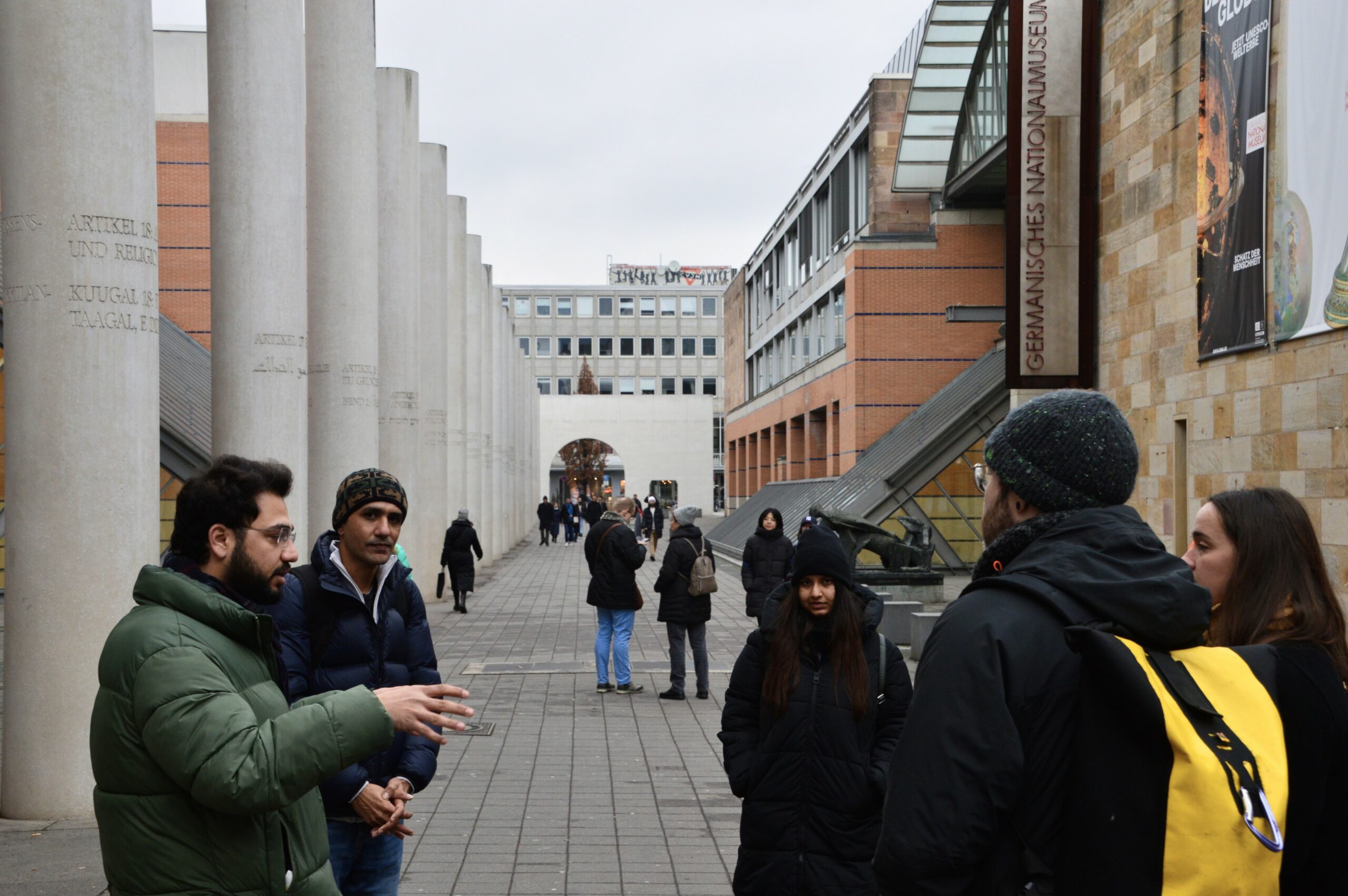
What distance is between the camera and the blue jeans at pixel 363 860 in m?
4.11

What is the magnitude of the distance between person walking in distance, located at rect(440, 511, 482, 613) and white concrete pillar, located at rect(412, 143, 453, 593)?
1881mm

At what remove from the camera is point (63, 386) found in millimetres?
7637

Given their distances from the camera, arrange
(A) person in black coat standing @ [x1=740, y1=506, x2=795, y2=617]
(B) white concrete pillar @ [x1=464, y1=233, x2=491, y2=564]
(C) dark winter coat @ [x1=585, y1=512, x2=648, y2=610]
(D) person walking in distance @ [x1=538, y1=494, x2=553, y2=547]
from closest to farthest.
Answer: (C) dark winter coat @ [x1=585, y1=512, x2=648, y2=610] < (A) person in black coat standing @ [x1=740, y1=506, x2=795, y2=617] < (B) white concrete pillar @ [x1=464, y1=233, x2=491, y2=564] < (D) person walking in distance @ [x1=538, y1=494, x2=553, y2=547]

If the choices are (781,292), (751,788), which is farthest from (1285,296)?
(781,292)

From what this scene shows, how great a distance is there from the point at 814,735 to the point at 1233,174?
38.2 feet

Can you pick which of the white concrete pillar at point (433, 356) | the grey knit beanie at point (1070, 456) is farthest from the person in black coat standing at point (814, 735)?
the white concrete pillar at point (433, 356)

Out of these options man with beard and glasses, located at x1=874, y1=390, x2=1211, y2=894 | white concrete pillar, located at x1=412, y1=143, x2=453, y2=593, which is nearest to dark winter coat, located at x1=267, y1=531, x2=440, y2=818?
man with beard and glasses, located at x1=874, y1=390, x2=1211, y2=894

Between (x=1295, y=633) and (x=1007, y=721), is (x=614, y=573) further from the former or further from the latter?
(x=1007, y=721)

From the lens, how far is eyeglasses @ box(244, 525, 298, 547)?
3129mm

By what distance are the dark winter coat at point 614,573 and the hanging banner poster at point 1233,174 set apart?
6.98 meters

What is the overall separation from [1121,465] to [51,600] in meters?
6.97

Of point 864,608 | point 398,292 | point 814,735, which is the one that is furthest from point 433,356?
point 814,735

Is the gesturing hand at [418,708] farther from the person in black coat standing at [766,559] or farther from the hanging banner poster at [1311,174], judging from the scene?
the hanging banner poster at [1311,174]

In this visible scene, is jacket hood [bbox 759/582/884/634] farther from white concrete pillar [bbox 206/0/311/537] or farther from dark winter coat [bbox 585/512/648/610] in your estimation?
white concrete pillar [bbox 206/0/311/537]
